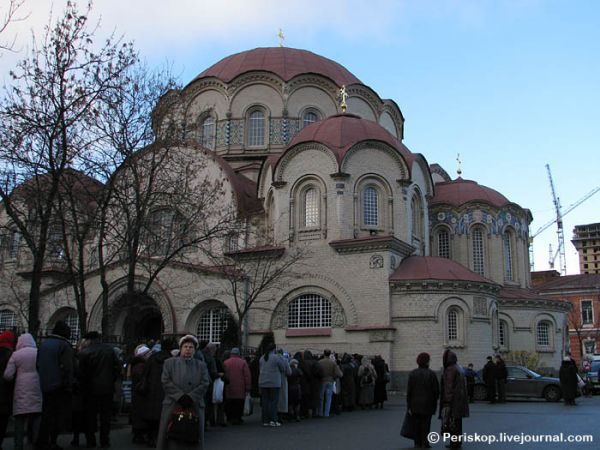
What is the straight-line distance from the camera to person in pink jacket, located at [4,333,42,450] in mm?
10461

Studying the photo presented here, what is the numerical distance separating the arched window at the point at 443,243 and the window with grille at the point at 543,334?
5863mm

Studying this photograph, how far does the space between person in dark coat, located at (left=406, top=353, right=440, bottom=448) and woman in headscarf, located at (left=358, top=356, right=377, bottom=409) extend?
8500mm

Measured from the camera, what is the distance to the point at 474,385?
25328mm

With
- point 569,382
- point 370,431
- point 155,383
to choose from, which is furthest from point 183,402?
point 569,382

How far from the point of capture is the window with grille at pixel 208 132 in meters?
37.7

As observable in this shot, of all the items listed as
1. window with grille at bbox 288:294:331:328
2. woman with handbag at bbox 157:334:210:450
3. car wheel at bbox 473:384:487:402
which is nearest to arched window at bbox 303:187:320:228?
window with grille at bbox 288:294:331:328

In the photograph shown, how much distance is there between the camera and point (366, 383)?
2027 centimetres

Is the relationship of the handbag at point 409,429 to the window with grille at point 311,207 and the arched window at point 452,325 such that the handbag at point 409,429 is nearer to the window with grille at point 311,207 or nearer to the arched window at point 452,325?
the arched window at point 452,325

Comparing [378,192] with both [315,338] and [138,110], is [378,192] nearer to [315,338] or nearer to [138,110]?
[315,338]

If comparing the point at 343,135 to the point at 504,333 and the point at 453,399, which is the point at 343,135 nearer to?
the point at 504,333

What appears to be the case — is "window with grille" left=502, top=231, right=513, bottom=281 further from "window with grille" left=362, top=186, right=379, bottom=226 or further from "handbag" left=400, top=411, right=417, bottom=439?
"handbag" left=400, top=411, right=417, bottom=439

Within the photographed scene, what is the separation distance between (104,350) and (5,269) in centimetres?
2532

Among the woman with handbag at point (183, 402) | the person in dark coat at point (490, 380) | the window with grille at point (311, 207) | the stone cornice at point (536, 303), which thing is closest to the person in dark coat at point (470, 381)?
the person in dark coat at point (490, 380)

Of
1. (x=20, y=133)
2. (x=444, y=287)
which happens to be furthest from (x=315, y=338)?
(x=20, y=133)
